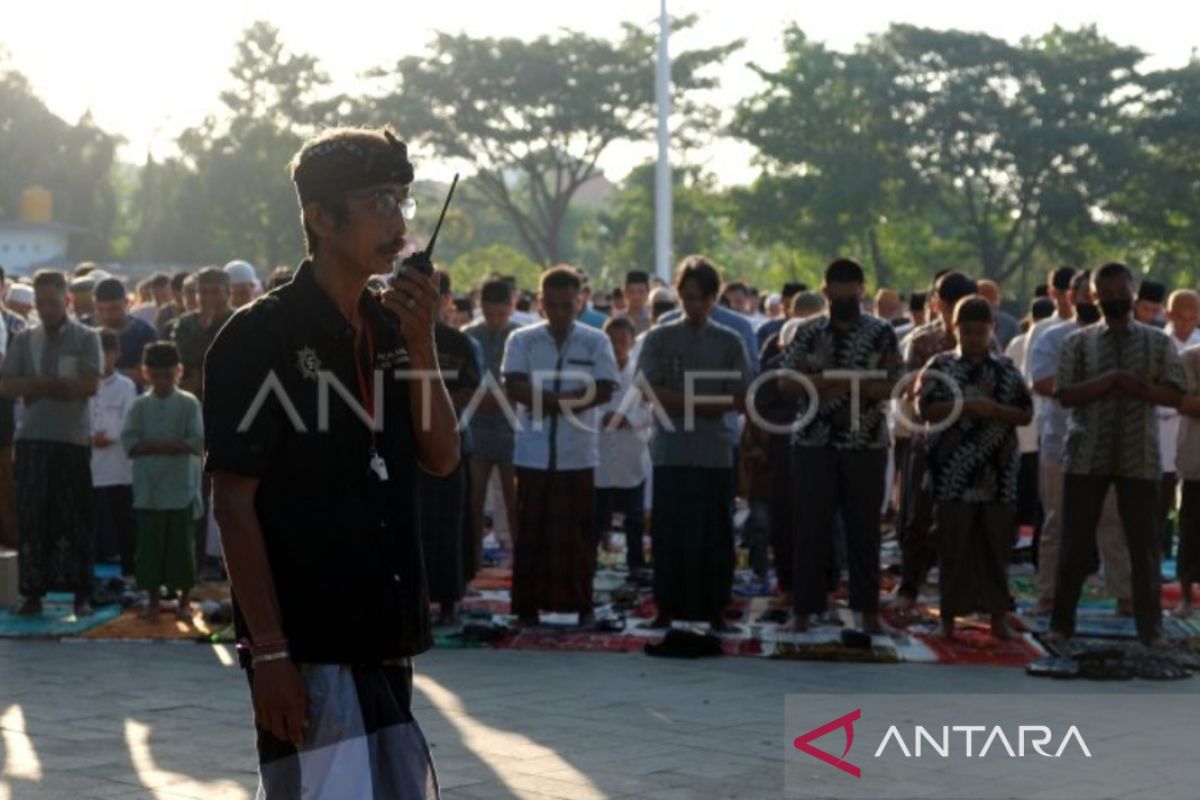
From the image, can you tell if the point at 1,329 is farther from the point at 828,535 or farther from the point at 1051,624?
the point at 1051,624

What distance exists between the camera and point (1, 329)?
1312cm

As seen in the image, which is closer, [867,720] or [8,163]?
[867,720]

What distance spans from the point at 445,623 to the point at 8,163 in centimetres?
6802

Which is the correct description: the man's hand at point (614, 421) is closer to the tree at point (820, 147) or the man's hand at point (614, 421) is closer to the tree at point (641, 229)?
the tree at point (820, 147)

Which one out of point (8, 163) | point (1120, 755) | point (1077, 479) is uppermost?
point (8, 163)

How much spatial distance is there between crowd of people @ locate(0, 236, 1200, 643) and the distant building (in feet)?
193

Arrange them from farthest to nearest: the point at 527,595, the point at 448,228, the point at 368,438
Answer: the point at 448,228, the point at 527,595, the point at 368,438

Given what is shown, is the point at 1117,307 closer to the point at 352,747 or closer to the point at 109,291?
the point at 109,291

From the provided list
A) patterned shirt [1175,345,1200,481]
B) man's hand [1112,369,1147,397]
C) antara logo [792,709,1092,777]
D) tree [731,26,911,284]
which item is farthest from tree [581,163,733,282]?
antara logo [792,709,1092,777]

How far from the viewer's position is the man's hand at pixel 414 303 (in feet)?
15.0

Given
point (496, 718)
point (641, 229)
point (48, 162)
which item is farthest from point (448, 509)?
point (48, 162)

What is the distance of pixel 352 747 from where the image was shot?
4.48 m

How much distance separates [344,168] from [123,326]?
1063cm

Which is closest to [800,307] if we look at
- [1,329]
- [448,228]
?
[1,329]
